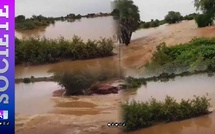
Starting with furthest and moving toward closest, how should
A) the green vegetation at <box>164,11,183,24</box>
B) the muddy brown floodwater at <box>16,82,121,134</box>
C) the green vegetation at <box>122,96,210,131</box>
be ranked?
the green vegetation at <box>164,11,183,24</box> < the green vegetation at <box>122,96,210,131</box> < the muddy brown floodwater at <box>16,82,121,134</box>

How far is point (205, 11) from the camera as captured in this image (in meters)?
3.98

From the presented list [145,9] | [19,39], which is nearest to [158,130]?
[145,9]

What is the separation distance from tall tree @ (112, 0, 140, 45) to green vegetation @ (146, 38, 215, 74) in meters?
0.23

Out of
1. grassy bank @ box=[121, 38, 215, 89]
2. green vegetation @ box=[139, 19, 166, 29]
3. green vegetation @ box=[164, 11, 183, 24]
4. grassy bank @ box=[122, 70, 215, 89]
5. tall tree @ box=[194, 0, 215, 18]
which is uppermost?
tall tree @ box=[194, 0, 215, 18]

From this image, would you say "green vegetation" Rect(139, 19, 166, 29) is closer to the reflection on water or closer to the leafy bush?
the leafy bush

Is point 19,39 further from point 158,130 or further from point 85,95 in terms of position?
point 158,130

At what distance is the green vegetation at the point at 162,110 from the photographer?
387cm

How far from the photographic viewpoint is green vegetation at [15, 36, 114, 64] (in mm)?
3809

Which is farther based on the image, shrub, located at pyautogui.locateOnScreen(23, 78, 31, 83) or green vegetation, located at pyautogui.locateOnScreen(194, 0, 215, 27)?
green vegetation, located at pyautogui.locateOnScreen(194, 0, 215, 27)

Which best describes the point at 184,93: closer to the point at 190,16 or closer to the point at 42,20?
the point at 190,16

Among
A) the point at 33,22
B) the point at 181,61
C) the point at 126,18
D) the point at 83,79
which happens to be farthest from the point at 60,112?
the point at 181,61

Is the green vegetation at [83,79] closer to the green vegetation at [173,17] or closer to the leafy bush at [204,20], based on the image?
the green vegetation at [173,17]

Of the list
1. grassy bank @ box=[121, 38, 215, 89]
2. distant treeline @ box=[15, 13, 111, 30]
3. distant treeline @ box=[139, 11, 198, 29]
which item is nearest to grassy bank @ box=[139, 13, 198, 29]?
distant treeline @ box=[139, 11, 198, 29]

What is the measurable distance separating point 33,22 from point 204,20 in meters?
1.20
